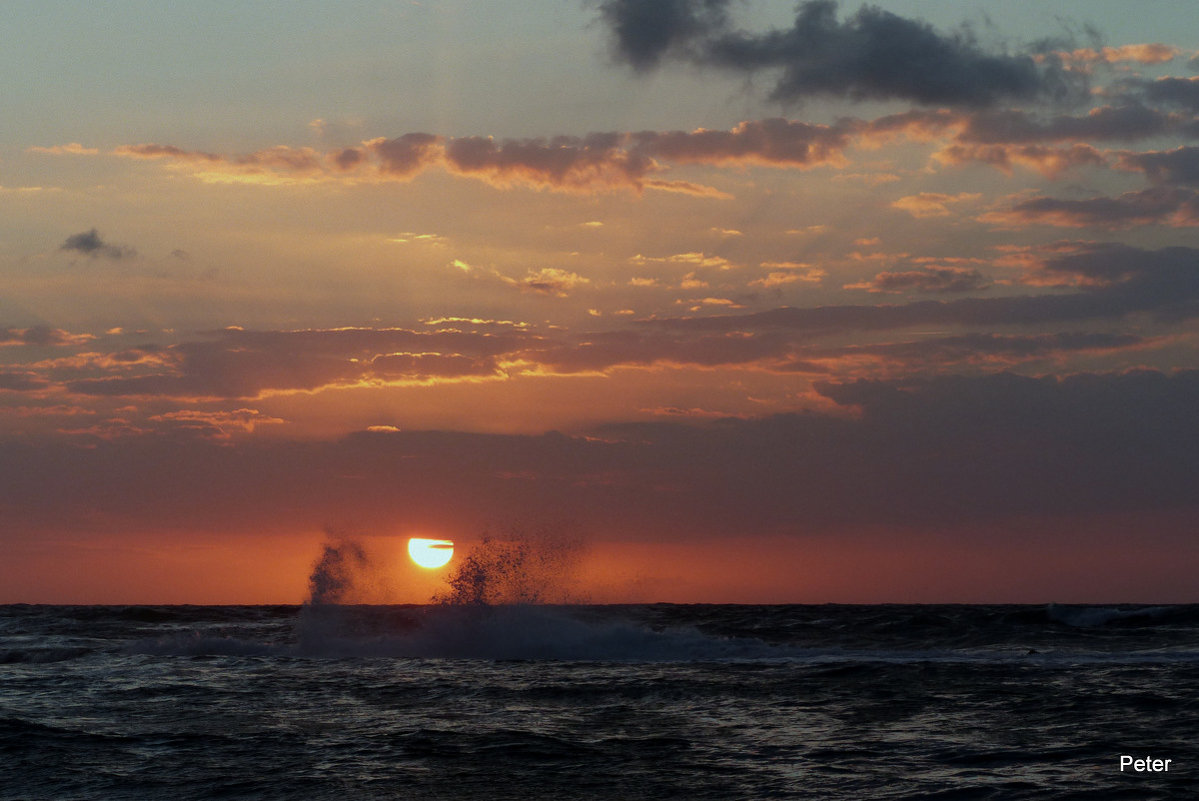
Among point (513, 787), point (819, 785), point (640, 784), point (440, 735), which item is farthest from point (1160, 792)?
point (440, 735)

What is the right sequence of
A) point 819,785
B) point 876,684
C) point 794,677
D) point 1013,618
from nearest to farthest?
point 819,785 → point 876,684 → point 794,677 → point 1013,618

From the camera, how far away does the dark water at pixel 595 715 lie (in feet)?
51.1

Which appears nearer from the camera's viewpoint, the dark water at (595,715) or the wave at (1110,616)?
the dark water at (595,715)

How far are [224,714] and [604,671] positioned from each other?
37.3 ft

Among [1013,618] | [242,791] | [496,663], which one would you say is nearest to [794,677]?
[496,663]

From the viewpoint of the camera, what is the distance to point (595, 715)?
22062 millimetres

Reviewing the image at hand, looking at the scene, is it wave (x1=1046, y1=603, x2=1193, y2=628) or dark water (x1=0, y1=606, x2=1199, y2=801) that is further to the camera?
wave (x1=1046, y1=603, x2=1193, y2=628)

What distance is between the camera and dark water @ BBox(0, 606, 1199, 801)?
1556 cm

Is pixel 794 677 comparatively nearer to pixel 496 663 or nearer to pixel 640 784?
pixel 496 663

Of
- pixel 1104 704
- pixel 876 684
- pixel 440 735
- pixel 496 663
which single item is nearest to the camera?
pixel 440 735

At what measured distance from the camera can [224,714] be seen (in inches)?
882

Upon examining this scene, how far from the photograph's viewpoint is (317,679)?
2866 cm

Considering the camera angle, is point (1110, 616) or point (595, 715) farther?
point (1110, 616)

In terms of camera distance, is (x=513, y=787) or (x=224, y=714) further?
(x=224, y=714)
